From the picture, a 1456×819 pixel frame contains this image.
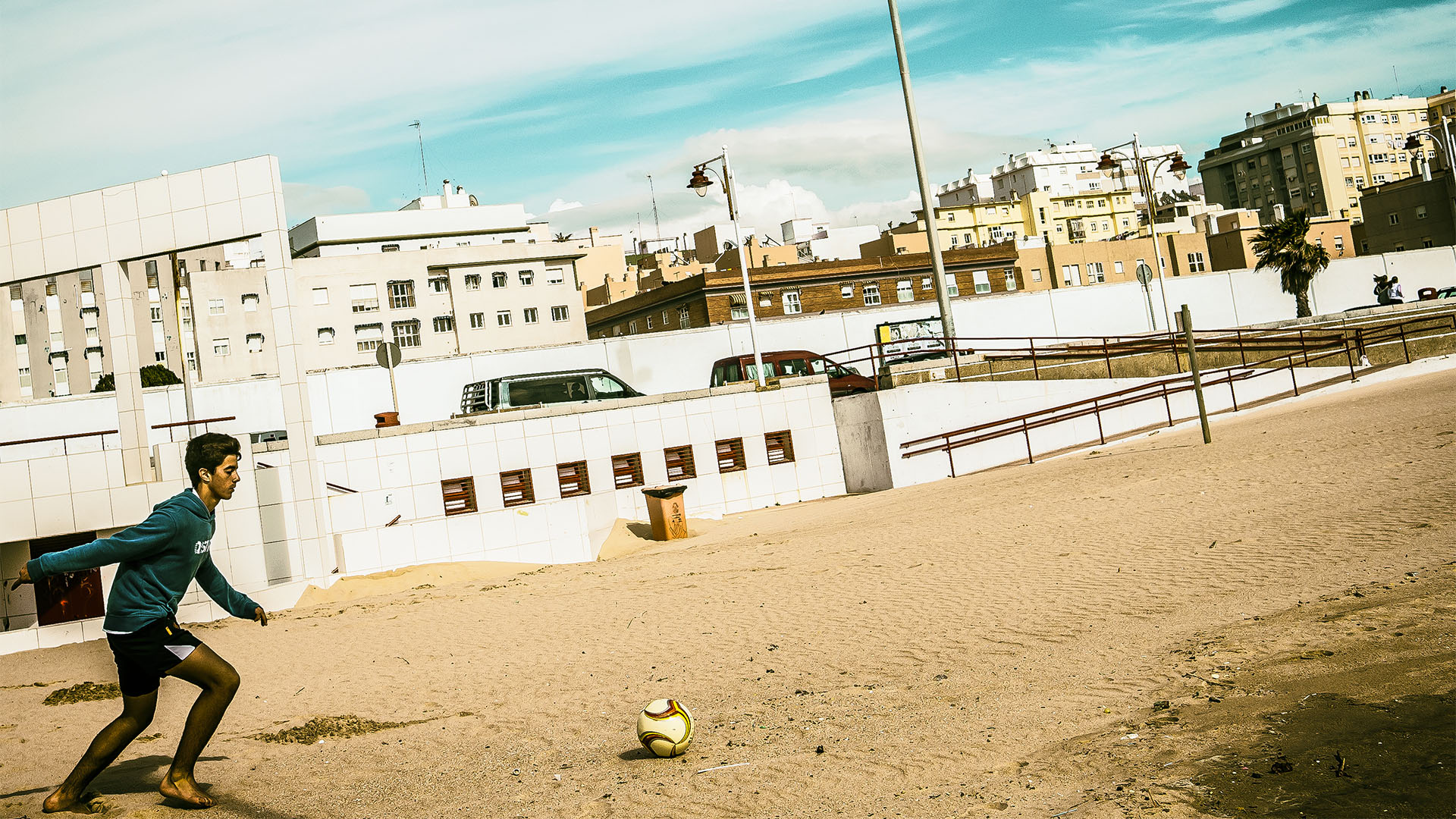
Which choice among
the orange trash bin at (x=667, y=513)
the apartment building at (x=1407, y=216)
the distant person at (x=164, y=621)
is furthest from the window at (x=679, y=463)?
the apartment building at (x=1407, y=216)

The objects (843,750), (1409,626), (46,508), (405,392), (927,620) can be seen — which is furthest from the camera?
(405,392)

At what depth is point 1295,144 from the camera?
121000 millimetres

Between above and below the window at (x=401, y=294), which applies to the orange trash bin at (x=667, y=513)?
below

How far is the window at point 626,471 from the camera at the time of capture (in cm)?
2445

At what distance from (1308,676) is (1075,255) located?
76864mm

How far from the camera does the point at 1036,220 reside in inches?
4390

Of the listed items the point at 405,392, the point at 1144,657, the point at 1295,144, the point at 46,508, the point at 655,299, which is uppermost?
the point at 1295,144

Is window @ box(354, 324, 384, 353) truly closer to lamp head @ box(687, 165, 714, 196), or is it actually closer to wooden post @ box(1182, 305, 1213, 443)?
lamp head @ box(687, 165, 714, 196)

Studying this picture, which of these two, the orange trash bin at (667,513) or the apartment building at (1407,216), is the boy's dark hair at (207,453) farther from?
the apartment building at (1407,216)

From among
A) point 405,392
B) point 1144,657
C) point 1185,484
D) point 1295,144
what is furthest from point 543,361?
point 1295,144

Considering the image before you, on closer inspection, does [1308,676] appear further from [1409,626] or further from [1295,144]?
[1295,144]

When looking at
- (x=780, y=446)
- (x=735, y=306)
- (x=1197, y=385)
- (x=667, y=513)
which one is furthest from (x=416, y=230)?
(x=1197, y=385)

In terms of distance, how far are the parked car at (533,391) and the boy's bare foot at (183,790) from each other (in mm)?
20853

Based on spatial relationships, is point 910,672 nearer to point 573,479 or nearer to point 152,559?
point 152,559
